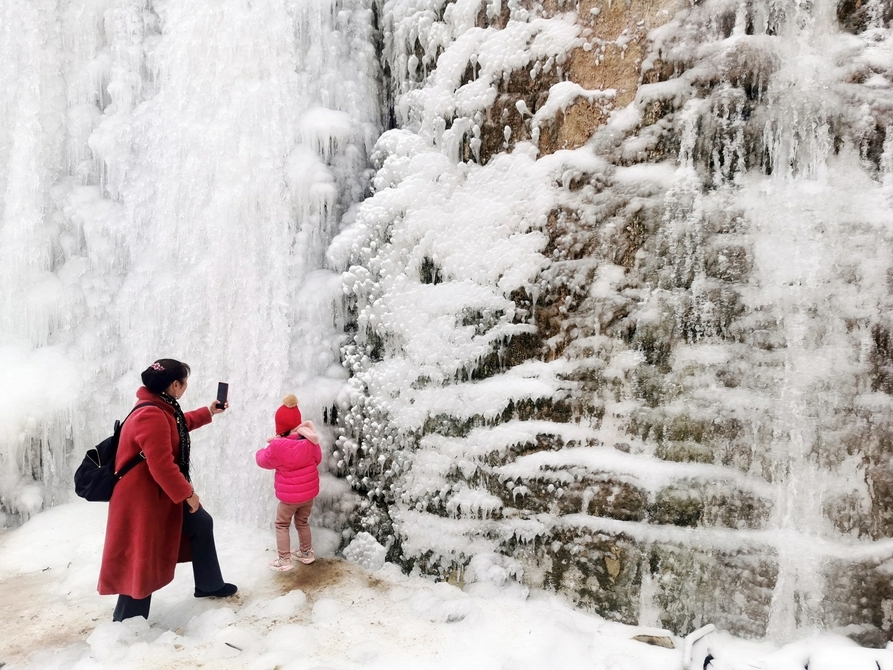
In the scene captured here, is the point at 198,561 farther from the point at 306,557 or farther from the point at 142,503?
the point at 306,557

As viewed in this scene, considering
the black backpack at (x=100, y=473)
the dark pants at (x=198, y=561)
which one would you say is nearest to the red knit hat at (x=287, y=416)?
the dark pants at (x=198, y=561)

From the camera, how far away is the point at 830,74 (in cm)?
293

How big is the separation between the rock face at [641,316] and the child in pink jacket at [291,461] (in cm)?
44

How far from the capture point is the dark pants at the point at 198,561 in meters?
3.07

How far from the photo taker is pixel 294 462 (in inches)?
138

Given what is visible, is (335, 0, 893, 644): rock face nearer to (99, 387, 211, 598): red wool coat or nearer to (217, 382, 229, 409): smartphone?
(217, 382, 229, 409): smartphone

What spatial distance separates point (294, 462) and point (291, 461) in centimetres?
2

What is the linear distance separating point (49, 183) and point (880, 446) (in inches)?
245

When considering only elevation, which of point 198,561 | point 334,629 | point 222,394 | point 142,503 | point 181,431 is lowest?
point 334,629

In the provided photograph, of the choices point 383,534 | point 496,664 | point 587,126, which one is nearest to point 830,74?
point 587,126

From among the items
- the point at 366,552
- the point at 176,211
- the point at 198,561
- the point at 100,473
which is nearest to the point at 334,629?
the point at 366,552

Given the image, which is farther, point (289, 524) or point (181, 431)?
point (289, 524)

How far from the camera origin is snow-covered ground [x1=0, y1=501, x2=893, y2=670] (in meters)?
2.81

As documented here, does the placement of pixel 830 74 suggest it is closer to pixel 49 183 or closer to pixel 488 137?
pixel 488 137
